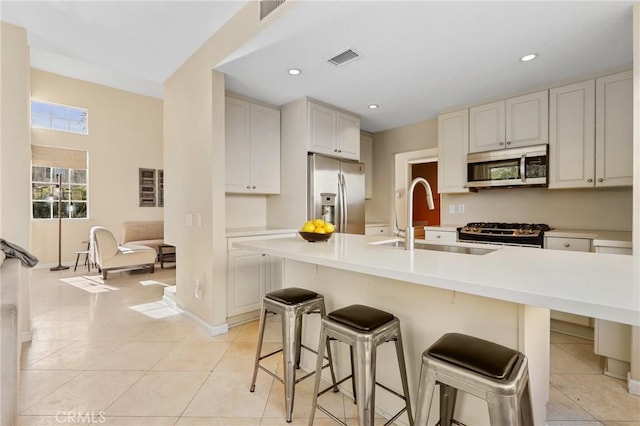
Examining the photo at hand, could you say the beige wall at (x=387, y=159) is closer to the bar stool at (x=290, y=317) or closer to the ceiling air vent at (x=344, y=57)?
the ceiling air vent at (x=344, y=57)

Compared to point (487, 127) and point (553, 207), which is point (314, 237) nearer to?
point (487, 127)

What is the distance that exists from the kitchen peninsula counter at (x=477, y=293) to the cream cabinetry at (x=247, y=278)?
1099 millimetres

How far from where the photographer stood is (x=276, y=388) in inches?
75.8

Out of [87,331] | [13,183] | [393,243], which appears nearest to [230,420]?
[393,243]

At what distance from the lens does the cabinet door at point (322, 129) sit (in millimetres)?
3473

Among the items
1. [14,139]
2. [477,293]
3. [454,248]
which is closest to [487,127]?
[454,248]

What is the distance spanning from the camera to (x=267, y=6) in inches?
83.4

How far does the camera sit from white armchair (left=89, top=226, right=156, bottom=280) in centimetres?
466

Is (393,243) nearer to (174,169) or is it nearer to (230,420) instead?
(230,420)

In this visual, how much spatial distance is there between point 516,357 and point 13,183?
11.9 feet

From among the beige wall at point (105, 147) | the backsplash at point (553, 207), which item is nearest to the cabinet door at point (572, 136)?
the backsplash at point (553, 207)

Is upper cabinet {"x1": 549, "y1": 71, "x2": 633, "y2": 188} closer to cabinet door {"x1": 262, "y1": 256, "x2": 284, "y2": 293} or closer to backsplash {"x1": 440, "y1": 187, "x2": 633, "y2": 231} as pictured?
backsplash {"x1": 440, "y1": 187, "x2": 633, "y2": 231}

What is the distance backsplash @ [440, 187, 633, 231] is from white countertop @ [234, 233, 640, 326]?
6.86 feet

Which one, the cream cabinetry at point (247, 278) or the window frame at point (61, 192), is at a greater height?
the window frame at point (61, 192)
